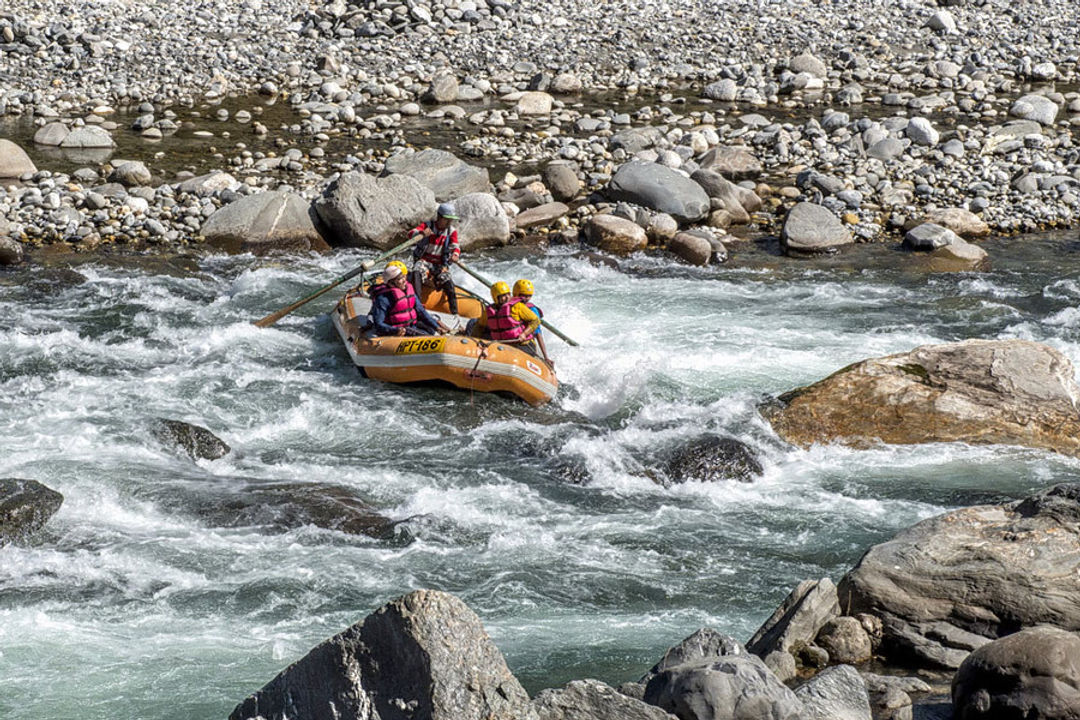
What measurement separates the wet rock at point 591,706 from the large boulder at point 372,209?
36.0 ft

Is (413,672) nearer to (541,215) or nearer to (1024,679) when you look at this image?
(1024,679)

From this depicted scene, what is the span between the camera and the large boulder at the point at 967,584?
A: 22.4ft

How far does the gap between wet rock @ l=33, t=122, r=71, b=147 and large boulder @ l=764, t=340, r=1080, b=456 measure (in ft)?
40.7

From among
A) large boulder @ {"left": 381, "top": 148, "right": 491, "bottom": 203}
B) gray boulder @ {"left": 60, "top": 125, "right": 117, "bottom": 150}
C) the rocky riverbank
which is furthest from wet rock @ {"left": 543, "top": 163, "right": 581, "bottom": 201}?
gray boulder @ {"left": 60, "top": 125, "right": 117, "bottom": 150}

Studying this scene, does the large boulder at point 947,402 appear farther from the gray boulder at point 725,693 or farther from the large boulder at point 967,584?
the gray boulder at point 725,693

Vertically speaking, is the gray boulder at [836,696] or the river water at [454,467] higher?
the gray boulder at [836,696]

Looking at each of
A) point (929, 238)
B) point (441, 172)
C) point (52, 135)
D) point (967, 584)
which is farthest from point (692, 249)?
point (52, 135)

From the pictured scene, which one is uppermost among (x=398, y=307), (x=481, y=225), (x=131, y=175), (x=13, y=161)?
(x=398, y=307)

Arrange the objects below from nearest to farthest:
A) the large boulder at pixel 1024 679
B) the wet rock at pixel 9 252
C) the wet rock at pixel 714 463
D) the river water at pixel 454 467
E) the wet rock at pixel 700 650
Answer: the large boulder at pixel 1024 679 < the wet rock at pixel 700 650 < the river water at pixel 454 467 < the wet rock at pixel 714 463 < the wet rock at pixel 9 252

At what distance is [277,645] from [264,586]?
814 mm

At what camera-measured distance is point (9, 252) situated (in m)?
14.4

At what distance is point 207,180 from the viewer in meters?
16.8

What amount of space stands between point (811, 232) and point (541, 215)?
11.4 feet

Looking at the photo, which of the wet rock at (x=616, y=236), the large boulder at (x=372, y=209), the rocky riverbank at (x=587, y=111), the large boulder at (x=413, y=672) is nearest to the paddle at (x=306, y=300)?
the large boulder at (x=372, y=209)
